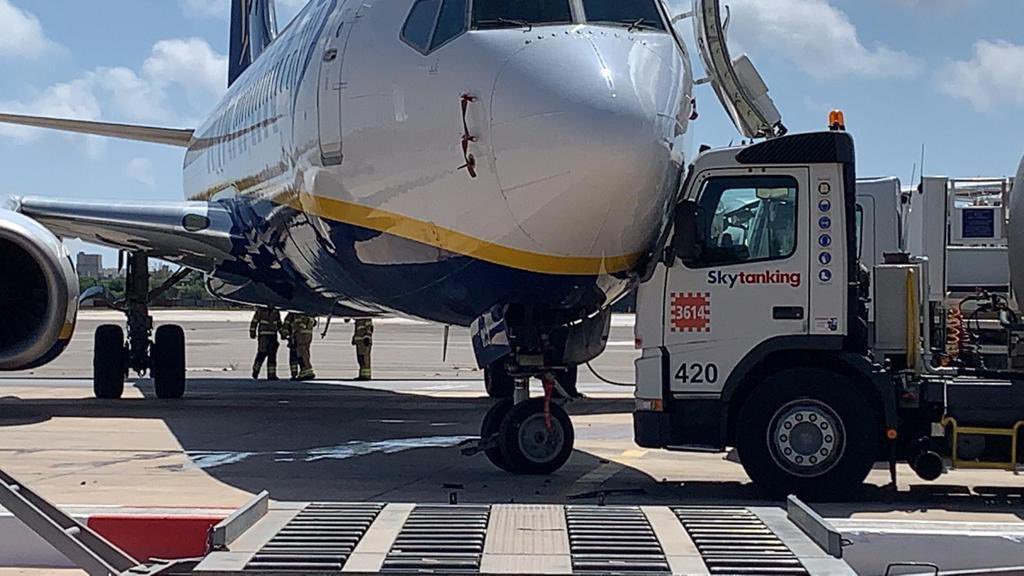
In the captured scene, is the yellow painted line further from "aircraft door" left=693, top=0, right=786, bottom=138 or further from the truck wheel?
"aircraft door" left=693, top=0, right=786, bottom=138

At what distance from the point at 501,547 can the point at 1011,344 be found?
654 centimetres

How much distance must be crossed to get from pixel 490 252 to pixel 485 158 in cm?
64

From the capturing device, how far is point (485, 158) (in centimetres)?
816

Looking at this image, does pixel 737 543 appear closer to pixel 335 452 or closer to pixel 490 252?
pixel 490 252

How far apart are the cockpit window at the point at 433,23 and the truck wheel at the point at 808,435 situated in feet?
10.0

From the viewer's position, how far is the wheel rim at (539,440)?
31.1 ft

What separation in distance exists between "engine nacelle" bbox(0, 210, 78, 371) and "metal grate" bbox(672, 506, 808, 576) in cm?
871

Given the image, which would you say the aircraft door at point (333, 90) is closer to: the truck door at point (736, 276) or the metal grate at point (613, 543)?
the truck door at point (736, 276)

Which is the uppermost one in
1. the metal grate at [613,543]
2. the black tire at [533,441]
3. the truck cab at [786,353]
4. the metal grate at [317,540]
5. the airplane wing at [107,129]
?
the airplane wing at [107,129]

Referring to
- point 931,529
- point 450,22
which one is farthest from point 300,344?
point 931,529

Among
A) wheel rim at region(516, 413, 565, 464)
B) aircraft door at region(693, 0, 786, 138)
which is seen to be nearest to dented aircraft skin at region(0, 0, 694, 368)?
wheel rim at region(516, 413, 565, 464)

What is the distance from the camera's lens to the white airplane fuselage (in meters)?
7.86

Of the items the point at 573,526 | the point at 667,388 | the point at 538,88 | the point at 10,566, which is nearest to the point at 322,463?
the point at 667,388

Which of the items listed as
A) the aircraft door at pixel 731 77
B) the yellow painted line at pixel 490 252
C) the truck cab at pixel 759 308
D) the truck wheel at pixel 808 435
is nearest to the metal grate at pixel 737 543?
the yellow painted line at pixel 490 252
